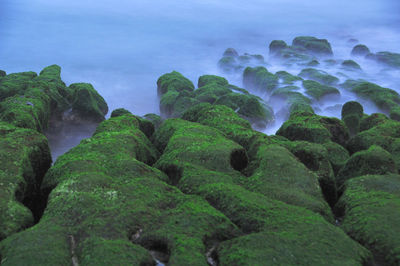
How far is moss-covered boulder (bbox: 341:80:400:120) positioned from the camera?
17.7 meters

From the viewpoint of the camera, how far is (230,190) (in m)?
7.30

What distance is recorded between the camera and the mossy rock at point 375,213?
604 cm

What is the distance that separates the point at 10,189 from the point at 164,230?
128 inches

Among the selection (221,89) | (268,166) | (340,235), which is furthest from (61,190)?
(221,89)

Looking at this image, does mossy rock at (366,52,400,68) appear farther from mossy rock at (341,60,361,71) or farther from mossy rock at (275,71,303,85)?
Answer: mossy rock at (275,71,303,85)

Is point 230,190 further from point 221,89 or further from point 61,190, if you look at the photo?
point 221,89

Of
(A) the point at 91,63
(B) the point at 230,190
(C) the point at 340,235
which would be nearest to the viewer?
(C) the point at 340,235

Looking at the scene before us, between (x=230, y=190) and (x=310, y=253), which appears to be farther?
(x=230, y=190)

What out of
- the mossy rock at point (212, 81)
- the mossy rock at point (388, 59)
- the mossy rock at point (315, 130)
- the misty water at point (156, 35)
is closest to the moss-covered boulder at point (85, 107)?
the misty water at point (156, 35)

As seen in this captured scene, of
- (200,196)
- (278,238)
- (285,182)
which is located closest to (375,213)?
(285,182)

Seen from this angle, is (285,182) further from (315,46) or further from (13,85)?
(315,46)

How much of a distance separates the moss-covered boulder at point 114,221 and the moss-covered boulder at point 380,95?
13481 millimetres

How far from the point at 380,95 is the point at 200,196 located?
16223 mm

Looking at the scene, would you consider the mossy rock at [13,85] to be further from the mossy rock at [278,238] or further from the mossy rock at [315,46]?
the mossy rock at [315,46]
